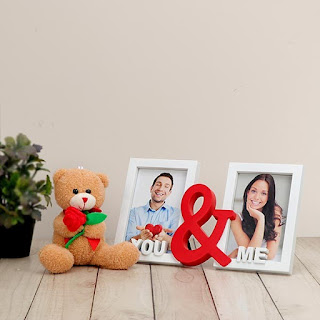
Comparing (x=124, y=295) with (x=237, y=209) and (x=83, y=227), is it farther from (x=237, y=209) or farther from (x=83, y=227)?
(x=237, y=209)

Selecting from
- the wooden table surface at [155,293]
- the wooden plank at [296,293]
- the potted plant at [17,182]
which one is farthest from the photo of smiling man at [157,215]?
the potted plant at [17,182]

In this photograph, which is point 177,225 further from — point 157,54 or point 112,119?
point 157,54

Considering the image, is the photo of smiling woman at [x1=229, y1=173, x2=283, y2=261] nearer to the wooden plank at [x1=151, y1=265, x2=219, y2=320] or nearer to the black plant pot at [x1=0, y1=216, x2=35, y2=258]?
the wooden plank at [x1=151, y1=265, x2=219, y2=320]

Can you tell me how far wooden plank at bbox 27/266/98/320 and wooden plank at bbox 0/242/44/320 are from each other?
2cm

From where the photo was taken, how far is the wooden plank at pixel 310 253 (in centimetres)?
178

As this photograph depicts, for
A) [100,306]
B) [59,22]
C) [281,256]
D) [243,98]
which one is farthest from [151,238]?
[59,22]

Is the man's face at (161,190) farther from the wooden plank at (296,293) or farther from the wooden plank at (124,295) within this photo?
the wooden plank at (296,293)

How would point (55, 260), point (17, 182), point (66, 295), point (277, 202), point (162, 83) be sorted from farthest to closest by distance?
point (162, 83) < point (277, 202) < point (55, 260) < point (66, 295) < point (17, 182)

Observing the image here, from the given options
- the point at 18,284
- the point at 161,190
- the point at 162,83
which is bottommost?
the point at 18,284

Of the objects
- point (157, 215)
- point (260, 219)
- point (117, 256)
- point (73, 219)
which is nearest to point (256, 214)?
point (260, 219)

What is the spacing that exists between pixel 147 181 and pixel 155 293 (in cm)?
53

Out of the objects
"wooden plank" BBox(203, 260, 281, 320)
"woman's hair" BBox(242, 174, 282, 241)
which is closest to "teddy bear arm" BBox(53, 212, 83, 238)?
"wooden plank" BBox(203, 260, 281, 320)

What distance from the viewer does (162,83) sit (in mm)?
2158

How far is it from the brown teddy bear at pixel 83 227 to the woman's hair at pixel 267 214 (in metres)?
0.34
